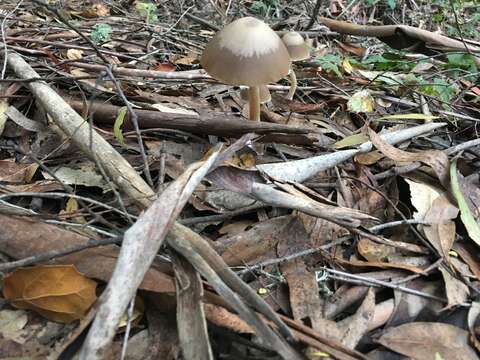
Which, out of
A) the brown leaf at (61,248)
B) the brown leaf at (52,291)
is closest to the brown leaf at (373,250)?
the brown leaf at (61,248)

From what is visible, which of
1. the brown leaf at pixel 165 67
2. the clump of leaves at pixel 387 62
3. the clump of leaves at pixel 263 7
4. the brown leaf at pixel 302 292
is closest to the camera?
the brown leaf at pixel 302 292

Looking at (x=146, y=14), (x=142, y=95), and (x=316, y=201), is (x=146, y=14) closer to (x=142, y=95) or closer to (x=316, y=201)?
(x=142, y=95)

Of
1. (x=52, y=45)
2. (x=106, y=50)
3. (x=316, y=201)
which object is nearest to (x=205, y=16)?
(x=106, y=50)

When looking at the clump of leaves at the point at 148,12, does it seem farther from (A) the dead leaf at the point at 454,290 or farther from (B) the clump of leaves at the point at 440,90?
(A) the dead leaf at the point at 454,290

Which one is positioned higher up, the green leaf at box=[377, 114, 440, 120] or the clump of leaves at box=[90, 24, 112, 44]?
the clump of leaves at box=[90, 24, 112, 44]

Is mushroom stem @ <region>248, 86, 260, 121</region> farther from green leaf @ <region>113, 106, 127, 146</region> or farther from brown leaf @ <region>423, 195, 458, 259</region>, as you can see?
brown leaf @ <region>423, 195, 458, 259</region>

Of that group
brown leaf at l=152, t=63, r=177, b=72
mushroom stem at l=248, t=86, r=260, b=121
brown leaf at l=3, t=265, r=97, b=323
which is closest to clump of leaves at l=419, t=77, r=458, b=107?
mushroom stem at l=248, t=86, r=260, b=121

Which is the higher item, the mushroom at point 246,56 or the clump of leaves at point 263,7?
the mushroom at point 246,56
